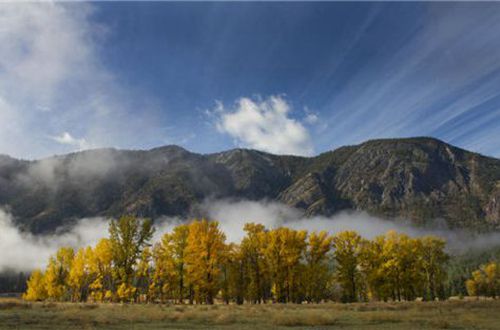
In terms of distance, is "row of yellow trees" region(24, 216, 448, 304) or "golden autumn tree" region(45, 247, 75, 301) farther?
"golden autumn tree" region(45, 247, 75, 301)

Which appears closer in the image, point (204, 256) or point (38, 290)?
point (204, 256)

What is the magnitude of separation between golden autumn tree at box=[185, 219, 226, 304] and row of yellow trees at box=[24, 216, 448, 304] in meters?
0.15

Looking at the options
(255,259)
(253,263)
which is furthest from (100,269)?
(255,259)

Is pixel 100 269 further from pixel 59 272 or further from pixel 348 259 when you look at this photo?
pixel 348 259

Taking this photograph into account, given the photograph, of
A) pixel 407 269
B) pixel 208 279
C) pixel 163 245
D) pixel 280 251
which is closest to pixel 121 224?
pixel 163 245

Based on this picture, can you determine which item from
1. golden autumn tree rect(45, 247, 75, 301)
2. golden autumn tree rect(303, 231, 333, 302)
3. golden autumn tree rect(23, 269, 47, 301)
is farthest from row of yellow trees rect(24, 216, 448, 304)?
golden autumn tree rect(23, 269, 47, 301)

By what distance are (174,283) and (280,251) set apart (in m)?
21.8

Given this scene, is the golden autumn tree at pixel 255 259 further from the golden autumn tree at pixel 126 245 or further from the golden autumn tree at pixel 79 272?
the golden autumn tree at pixel 79 272

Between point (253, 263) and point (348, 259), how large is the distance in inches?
697

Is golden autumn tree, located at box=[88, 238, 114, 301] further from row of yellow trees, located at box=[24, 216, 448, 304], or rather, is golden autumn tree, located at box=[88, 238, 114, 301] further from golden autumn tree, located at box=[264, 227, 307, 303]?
golden autumn tree, located at box=[264, 227, 307, 303]

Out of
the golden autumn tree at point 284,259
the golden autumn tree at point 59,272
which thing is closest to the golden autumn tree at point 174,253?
the golden autumn tree at point 284,259

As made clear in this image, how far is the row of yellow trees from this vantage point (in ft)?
195

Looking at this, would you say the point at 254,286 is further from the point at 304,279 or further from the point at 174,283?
the point at 174,283

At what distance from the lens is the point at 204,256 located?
58.8 metres
